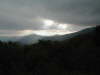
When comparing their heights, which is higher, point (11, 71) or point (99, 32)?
point (99, 32)

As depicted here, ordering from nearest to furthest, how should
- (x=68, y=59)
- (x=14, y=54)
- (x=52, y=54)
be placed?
(x=68, y=59) → (x=14, y=54) → (x=52, y=54)

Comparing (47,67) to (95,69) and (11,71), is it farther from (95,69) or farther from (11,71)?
(95,69)

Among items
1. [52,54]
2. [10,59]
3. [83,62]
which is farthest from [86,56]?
[10,59]

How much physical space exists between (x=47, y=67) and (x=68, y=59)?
3054mm

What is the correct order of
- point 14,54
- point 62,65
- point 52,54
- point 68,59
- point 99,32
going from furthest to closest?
1. point 99,32
2. point 52,54
3. point 14,54
4. point 68,59
5. point 62,65

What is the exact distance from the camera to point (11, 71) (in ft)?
33.8

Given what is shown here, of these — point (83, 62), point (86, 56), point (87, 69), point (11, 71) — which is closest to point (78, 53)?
point (86, 56)

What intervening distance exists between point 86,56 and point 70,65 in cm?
169

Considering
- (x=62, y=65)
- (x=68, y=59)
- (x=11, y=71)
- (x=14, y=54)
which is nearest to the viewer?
(x=11, y=71)

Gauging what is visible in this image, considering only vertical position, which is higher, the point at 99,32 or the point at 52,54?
the point at 99,32

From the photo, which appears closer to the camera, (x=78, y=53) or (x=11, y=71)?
(x=11, y=71)

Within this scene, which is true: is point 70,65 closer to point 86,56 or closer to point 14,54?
point 86,56

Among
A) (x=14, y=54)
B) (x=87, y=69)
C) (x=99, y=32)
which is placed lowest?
(x=87, y=69)

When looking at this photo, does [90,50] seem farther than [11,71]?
Yes
